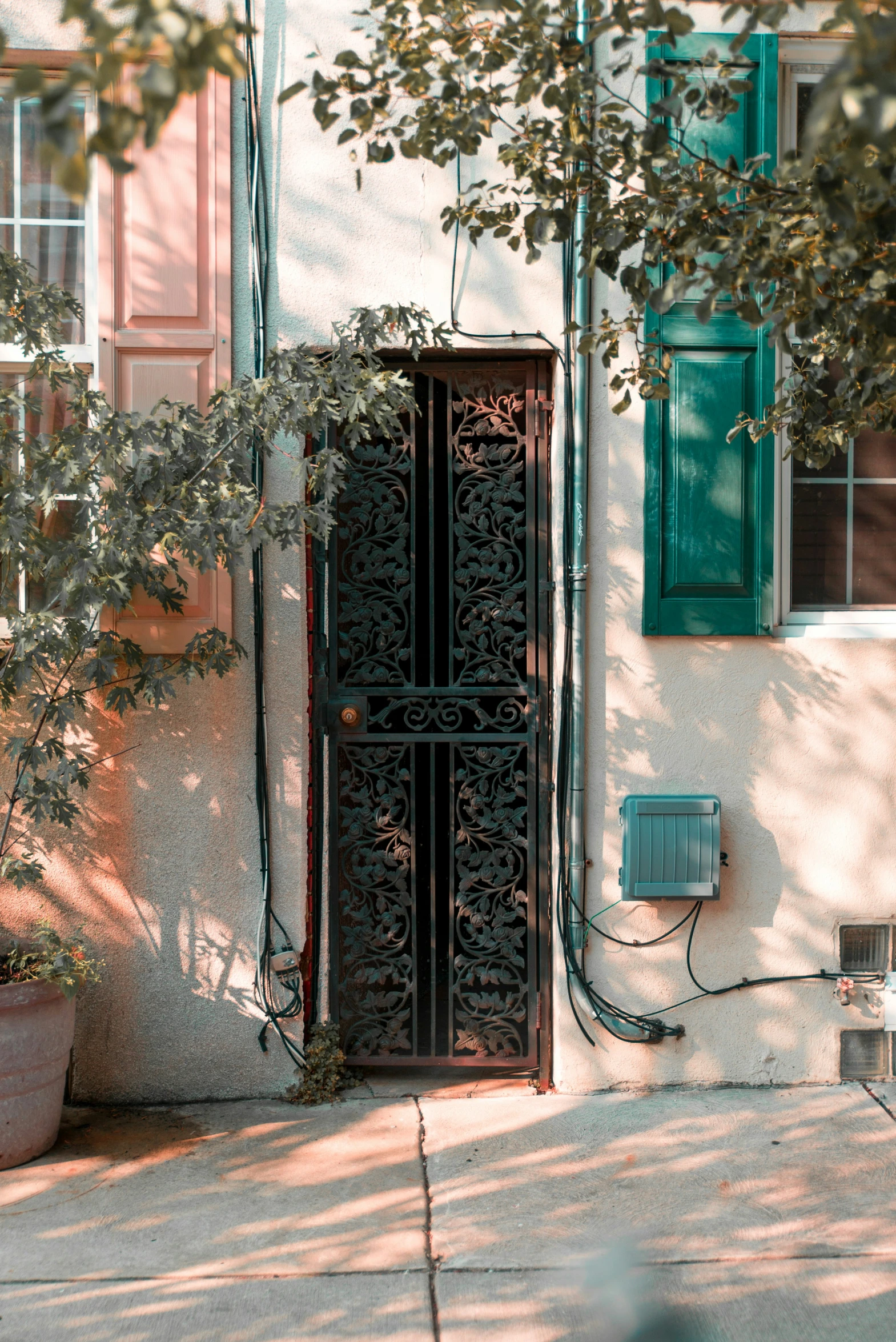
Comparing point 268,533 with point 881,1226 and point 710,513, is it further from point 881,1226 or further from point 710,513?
point 881,1226

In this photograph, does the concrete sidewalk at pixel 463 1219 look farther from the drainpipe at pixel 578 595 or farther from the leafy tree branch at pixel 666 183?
the leafy tree branch at pixel 666 183

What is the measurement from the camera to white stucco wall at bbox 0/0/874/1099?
396cm

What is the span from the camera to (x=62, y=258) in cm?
404

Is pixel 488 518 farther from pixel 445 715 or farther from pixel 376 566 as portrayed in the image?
pixel 445 715

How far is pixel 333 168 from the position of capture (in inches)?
155

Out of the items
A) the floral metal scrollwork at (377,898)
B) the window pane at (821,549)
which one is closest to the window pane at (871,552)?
the window pane at (821,549)

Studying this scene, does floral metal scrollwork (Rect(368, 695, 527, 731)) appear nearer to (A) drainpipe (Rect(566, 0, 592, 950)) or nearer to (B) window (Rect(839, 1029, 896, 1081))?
(A) drainpipe (Rect(566, 0, 592, 950))

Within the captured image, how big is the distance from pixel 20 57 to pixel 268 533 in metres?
1.93

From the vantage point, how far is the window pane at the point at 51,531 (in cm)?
396

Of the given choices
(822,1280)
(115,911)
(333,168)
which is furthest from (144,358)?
(822,1280)

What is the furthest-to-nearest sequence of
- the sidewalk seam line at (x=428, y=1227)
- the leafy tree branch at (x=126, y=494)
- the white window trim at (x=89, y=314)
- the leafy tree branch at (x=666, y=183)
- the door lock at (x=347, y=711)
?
the door lock at (x=347, y=711) < the white window trim at (x=89, y=314) < the leafy tree branch at (x=126, y=494) < the sidewalk seam line at (x=428, y=1227) < the leafy tree branch at (x=666, y=183)

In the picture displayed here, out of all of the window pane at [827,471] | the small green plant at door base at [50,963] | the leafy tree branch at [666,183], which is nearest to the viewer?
the leafy tree branch at [666,183]

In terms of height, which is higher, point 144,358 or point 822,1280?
point 144,358

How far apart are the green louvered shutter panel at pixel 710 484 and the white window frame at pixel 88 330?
198cm
